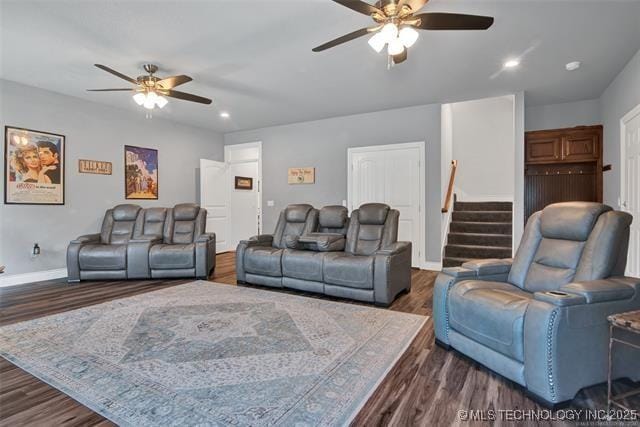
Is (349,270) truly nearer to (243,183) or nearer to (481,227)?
(481,227)

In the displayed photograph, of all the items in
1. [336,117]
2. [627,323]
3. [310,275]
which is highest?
[336,117]

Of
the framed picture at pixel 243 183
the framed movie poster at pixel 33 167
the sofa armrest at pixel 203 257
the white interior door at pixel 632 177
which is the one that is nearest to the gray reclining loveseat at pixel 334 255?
the sofa armrest at pixel 203 257

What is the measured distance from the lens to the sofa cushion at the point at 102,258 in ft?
14.3

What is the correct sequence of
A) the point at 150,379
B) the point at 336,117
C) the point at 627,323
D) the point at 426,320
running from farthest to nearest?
the point at 336,117
the point at 426,320
the point at 150,379
the point at 627,323

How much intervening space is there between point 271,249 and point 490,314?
2.90 m

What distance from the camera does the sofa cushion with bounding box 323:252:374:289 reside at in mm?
3396

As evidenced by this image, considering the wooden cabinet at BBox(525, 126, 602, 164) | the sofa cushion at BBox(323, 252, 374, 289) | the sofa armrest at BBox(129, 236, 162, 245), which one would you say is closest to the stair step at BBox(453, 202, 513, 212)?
the wooden cabinet at BBox(525, 126, 602, 164)

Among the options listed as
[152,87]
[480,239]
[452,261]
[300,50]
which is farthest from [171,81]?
[480,239]

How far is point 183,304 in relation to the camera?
338cm

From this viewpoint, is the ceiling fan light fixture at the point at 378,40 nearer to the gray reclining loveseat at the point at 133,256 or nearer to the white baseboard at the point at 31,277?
the gray reclining loveseat at the point at 133,256

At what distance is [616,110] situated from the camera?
13.4 feet

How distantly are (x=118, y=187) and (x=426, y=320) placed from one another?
5.32 m

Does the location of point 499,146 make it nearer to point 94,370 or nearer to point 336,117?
point 336,117

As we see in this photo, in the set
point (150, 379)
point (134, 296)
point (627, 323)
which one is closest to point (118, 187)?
point (134, 296)
